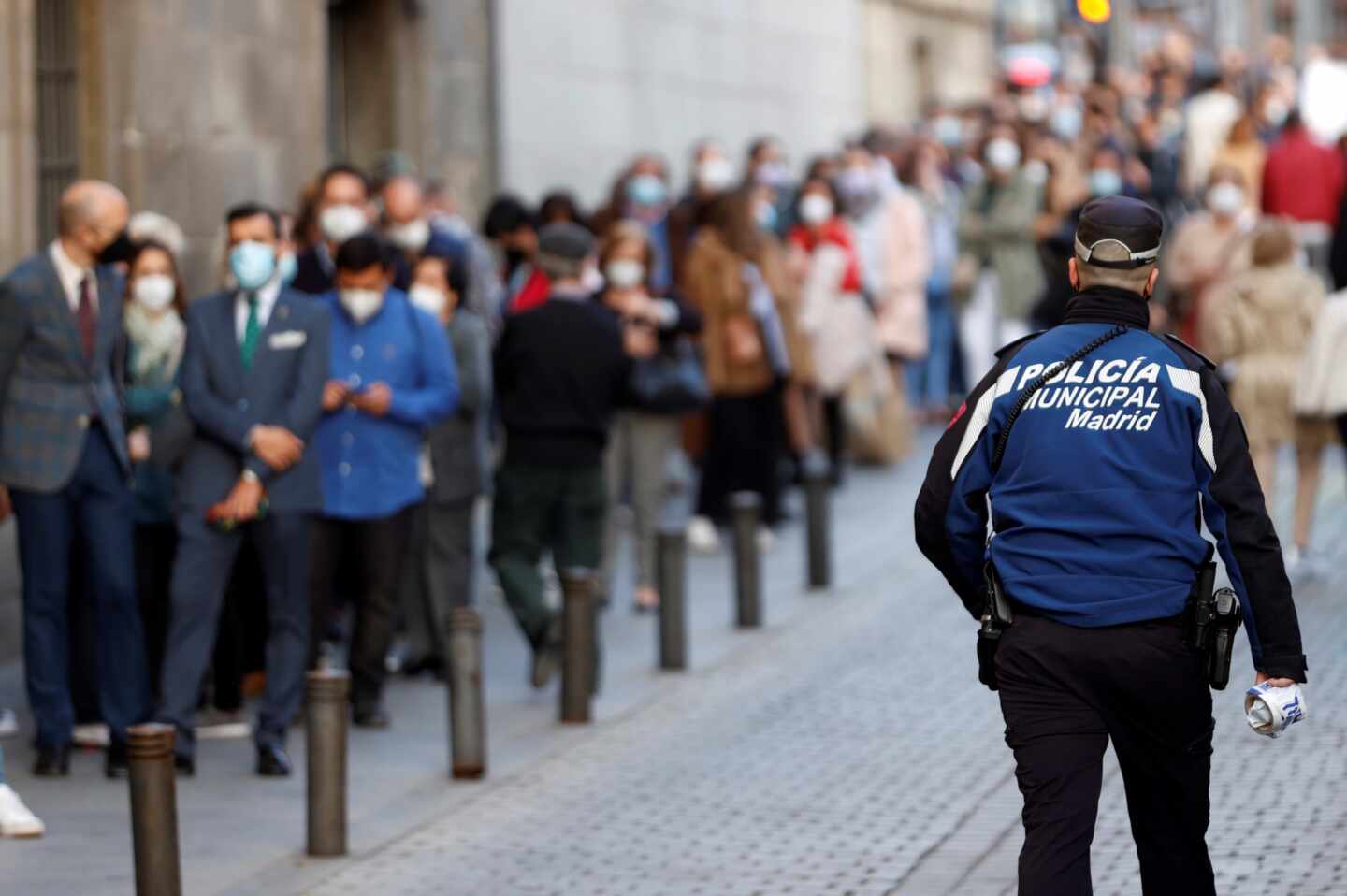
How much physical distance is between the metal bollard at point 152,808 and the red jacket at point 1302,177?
15.1 m

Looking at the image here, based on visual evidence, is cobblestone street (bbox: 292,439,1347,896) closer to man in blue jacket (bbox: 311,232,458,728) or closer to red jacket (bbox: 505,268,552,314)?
man in blue jacket (bbox: 311,232,458,728)

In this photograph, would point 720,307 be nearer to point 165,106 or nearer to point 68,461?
point 165,106

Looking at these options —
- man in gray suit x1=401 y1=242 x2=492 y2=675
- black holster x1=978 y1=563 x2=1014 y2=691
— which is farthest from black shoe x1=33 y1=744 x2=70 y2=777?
black holster x1=978 y1=563 x2=1014 y2=691

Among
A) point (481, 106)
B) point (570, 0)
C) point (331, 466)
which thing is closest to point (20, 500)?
point (331, 466)

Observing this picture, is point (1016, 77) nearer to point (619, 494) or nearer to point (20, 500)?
point (619, 494)

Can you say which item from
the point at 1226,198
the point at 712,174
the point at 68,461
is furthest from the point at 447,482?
the point at 1226,198

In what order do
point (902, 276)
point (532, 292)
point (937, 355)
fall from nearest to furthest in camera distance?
point (532, 292) → point (902, 276) → point (937, 355)

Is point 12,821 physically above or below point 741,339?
below

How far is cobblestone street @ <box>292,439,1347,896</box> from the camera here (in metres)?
7.67

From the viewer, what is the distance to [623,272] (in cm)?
1255

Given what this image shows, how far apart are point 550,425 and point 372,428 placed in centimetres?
125

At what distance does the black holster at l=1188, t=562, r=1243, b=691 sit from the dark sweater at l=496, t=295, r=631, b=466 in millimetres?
5766

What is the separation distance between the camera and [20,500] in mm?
9219

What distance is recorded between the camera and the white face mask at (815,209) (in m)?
16.8
